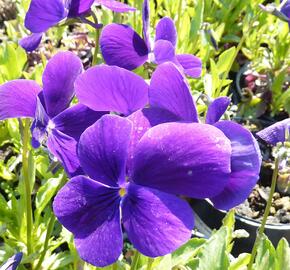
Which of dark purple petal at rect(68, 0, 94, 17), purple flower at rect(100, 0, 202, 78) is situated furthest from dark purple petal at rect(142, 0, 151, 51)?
dark purple petal at rect(68, 0, 94, 17)

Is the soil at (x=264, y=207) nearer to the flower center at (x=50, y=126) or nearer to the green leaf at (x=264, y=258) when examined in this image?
the green leaf at (x=264, y=258)

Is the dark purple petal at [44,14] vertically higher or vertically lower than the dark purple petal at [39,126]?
higher

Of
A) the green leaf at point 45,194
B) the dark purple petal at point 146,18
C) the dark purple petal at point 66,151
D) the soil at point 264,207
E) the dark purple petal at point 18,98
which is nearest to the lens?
the dark purple petal at point 66,151

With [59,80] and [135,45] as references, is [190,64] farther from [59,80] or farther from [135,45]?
[59,80]

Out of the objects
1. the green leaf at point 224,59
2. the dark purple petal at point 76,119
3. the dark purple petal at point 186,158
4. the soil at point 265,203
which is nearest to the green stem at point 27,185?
the dark purple petal at point 76,119

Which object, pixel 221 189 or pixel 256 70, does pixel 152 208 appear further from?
pixel 256 70

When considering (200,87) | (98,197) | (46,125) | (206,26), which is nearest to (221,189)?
(98,197)

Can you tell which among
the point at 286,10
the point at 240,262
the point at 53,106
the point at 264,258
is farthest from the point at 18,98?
the point at 286,10
